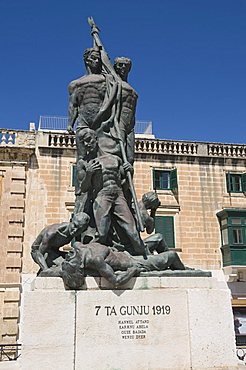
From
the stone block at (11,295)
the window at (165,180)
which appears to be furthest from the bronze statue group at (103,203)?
the window at (165,180)

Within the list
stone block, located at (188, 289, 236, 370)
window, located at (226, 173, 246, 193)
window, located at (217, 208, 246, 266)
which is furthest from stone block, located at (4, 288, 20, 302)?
stone block, located at (188, 289, 236, 370)

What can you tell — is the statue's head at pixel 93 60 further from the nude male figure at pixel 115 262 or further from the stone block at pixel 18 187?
the stone block at pixel 18 187

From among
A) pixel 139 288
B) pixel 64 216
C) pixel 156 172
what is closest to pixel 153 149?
pixel 156 172

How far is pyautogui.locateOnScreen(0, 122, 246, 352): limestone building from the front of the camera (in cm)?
2342

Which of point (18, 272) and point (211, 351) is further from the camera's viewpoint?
point (18, 272)

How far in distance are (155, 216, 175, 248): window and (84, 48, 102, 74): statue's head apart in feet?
56.3

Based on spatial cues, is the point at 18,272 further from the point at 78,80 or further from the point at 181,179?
the point at 78,80

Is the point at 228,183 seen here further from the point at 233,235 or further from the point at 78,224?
the point at 78,224

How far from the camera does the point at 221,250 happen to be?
2523 cm

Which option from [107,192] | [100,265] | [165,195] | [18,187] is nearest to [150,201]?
[107,192]

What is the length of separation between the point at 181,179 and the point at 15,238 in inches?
391

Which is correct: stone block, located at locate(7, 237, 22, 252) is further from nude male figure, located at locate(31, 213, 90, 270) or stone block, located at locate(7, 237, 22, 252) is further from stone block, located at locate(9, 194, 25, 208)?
nude male figure, located at locate(31, 213, 90, 270)

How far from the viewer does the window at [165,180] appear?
84.8 feet

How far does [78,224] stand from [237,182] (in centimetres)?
2107
